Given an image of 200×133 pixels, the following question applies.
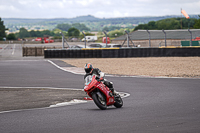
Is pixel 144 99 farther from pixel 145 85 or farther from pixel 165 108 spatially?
pixel 145 85

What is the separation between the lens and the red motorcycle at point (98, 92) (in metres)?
9.35

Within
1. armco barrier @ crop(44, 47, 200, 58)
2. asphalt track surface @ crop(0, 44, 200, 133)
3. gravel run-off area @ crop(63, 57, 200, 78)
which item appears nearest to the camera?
asphalt track surface @ crop(0, 44, 200, 133)

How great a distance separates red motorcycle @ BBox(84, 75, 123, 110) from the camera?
9352 millimetres

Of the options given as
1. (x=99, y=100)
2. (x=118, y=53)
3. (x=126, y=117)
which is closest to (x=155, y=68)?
(x=118, y=53)

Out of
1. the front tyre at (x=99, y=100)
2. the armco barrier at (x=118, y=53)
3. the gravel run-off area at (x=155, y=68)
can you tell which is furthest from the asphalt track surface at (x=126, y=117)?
the armco barrier at (x=118, y=53)

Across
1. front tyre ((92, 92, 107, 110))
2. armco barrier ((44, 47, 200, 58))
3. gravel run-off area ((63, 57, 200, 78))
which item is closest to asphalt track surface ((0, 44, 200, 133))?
front tyre ((92, 92, 107, 110))

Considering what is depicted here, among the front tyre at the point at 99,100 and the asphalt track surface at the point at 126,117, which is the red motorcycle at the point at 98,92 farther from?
the asphalt track surface at the point at 126,117

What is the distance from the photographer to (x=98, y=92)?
9.42m

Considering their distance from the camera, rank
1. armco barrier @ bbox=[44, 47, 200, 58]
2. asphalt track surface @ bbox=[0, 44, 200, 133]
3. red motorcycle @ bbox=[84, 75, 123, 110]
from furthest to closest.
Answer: armco barrier @ bbox=[44, 47, 200, 58] < red motorcycle @ bbox=[84, 75, 123, 110] < asphalt track surface @ bbox=[0, 44, 200, 133]

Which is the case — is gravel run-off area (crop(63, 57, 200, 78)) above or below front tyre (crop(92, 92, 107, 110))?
below

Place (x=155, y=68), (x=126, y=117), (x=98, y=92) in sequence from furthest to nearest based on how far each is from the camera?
(x=155, y=68) → (x=98, y=92) → (x=126, y=117)

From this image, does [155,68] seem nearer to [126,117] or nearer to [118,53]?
[118,53]

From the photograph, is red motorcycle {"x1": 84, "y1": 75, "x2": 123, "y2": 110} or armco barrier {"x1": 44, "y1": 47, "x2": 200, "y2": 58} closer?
red motorcycle {"x1": 84, "y1": 75, "x2": 123, "y2": 110}

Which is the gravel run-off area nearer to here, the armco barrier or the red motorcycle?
the armco barrier
